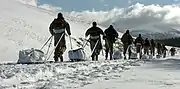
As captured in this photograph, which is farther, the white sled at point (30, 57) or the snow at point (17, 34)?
the snow at point (17, 34)

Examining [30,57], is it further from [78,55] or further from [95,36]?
[95,36]

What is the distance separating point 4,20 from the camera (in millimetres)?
42094

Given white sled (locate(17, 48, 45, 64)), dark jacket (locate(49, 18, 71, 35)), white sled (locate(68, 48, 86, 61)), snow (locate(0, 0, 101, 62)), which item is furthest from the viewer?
snow (locate(0, 0, 101, 62))

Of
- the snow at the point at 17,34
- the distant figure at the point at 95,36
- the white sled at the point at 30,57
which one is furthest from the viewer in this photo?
the snow at the point at 17,34

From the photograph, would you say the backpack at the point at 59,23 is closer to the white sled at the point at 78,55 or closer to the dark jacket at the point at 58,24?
the dark jacket at the point at 58,24

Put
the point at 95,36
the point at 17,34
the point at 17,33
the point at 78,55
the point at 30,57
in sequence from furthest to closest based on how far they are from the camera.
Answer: the point at 17,33 → the point at 17,34 → the point at 95,36 → the point at 78,55 → the point at 30,57

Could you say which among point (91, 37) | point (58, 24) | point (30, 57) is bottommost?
point (30, 57)

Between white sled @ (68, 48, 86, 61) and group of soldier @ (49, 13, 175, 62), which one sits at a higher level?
group of soldier @ (49, 13, 175, 62)

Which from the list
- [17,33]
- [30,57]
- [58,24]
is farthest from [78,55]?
[17,33]

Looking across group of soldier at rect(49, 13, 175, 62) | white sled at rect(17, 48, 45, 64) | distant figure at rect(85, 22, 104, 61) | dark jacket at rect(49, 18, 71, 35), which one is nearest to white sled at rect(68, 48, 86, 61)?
group of soldier at rect(49, 13, 175, 62)

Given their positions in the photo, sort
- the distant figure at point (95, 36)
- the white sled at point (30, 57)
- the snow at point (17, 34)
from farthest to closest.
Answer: the snow at point (17, 34)
the distant figure at point (95, 36)
the white sled at point (30, 57)

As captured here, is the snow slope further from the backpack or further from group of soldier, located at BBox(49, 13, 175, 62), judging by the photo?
the backpack

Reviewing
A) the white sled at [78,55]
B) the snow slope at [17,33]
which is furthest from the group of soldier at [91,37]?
the snow slope at [17,33]

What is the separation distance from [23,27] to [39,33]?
67.2 inches
